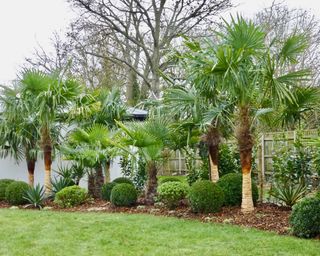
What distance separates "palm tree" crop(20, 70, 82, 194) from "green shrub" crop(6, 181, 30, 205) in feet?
2.43

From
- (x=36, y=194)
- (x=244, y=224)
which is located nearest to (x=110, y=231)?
(x=244, y=224)

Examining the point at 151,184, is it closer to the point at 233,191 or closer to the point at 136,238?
the point at 233,191

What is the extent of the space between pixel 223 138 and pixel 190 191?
6.25ft

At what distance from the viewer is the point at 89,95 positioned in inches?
408

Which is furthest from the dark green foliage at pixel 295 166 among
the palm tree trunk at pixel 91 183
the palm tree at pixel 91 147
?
the palm tree trunk at pixel 91 183

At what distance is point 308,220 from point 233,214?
1.90m

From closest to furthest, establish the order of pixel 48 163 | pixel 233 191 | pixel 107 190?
1. pixel 233 191
2. pixel 107 190
3. pixel 48 163

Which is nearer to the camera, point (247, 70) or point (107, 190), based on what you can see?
point (247, 70)

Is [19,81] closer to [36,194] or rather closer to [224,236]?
[36,194]

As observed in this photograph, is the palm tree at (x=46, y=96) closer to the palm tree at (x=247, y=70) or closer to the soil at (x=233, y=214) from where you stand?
the soil at (x=233, y=214)

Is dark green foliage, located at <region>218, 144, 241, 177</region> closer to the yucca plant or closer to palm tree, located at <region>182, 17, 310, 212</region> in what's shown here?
the yucca plant

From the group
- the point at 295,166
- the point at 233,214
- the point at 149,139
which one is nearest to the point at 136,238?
the point at 233,214

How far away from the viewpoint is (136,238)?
598 centimetres

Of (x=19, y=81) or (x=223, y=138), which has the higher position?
(x=19, y=81)
